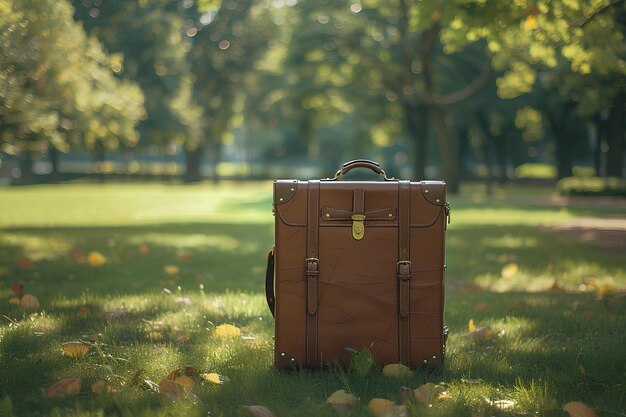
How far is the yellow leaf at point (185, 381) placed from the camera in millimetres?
3479

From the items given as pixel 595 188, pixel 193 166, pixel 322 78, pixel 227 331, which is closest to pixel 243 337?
pixel 227 331

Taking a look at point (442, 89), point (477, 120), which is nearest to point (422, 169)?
point (442, 89)

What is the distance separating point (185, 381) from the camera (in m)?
3.51

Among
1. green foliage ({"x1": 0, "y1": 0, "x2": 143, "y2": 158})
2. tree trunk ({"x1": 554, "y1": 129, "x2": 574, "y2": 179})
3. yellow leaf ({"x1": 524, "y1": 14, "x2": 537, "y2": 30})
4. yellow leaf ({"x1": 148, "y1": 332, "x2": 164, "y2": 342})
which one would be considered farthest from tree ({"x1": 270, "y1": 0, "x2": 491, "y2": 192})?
yellow leaf ({"x1": 148, "y1": 332, "x2": 164, "y2": 342})

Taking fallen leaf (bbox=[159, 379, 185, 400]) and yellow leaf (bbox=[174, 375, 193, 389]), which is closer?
fallen leaf (bbox=[159, 379, 185, 400])

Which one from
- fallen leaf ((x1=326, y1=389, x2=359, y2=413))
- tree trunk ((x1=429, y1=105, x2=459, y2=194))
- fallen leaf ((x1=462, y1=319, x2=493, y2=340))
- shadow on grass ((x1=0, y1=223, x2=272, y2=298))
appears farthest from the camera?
tree trunk ((x1=429, y1=105, x2=459, y2=194))

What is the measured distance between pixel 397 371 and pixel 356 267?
55 cm

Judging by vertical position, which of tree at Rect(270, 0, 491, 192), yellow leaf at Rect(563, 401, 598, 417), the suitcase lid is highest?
tree at Rect(270, 0, 491, 192)

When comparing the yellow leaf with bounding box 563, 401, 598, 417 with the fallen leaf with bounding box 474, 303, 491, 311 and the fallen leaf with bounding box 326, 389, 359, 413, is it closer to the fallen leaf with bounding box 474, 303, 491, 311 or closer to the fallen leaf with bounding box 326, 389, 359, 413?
the fallen leaf with bounding box 326, 389, 359, 413

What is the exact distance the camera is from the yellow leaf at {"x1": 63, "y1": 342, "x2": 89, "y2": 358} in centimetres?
404

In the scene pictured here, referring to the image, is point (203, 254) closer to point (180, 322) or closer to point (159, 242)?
point (159, 242)

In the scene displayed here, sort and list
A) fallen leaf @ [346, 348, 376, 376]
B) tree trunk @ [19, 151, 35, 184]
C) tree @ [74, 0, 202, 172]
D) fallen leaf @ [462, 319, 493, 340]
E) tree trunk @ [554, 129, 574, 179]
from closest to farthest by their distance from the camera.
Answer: fallen leaf @ [346, 348, 376, 376] < fallen leaf @ [462, 319, 493, 340] < tree @ [74, 0, 202, 172] < tree trunk @ [554, 129, 574, 179] < tree trunk @ [19, 151, 35, 184]

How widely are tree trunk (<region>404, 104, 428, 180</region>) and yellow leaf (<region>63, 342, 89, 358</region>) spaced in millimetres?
33781

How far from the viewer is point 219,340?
4570mm
